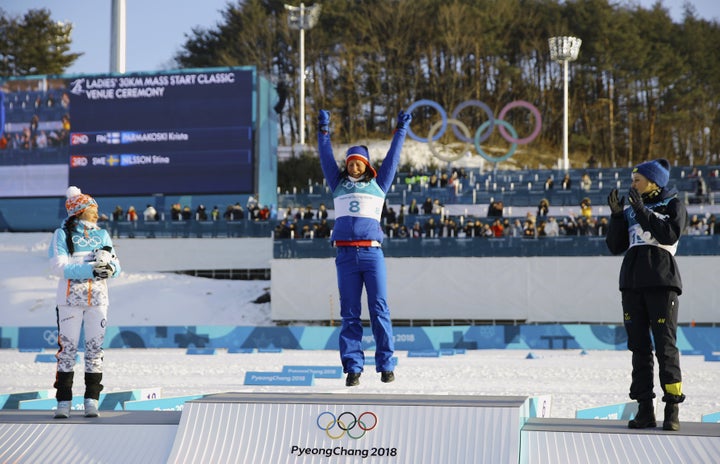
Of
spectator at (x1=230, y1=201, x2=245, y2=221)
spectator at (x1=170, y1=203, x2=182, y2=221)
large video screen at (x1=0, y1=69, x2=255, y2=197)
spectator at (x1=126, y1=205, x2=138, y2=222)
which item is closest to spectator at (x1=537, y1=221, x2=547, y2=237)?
spectator at (x1=230, y1=201, x2=245, y2=221)

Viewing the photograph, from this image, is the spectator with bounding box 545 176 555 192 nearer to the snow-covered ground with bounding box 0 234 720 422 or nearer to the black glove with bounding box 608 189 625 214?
the snow-covered ground with bounding box 0 234 720 422

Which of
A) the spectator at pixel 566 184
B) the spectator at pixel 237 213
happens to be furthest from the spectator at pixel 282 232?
the spectator at pixel 566 184

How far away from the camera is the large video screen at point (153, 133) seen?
3186 centimetres

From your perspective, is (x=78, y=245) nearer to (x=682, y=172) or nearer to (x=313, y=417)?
(x=313, y=417)

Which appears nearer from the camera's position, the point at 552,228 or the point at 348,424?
the point at 348,424

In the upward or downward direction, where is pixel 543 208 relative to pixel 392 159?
downward

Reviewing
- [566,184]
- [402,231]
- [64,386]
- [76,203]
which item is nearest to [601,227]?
[566,184]

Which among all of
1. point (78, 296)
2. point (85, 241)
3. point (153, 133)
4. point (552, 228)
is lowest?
point (78, 296)

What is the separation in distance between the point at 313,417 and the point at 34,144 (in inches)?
1160

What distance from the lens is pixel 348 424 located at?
6434 millimetres

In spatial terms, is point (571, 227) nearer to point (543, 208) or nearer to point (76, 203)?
point (543, 208)

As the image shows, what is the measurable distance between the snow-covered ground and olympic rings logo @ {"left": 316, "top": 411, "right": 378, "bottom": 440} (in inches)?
121

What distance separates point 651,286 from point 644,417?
87 centimetres

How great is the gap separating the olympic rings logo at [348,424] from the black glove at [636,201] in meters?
2.23
